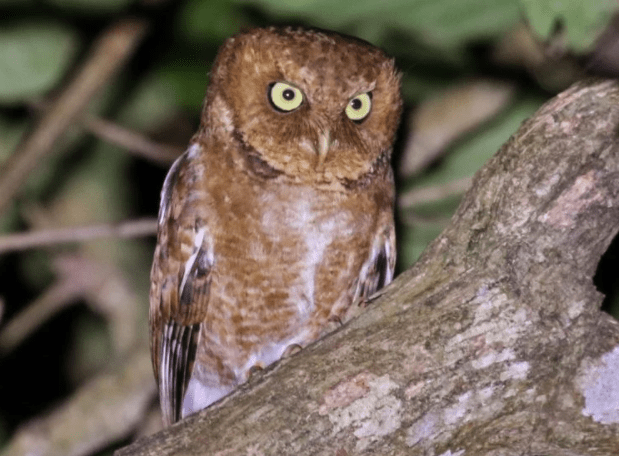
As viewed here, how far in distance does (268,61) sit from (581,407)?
177 cm

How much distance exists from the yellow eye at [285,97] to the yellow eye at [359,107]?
0.73ft

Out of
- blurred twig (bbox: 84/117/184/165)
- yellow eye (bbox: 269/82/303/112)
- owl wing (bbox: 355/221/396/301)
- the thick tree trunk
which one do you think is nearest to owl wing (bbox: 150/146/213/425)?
yellow eye (bbox: 269/82/303/112)

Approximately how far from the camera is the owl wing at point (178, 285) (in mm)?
3807

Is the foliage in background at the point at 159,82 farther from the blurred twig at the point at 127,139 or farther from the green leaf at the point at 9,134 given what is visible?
the blurred twig at the point at 127,139

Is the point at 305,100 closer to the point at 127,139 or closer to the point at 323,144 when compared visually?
the point at 323,144

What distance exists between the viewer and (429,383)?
2857mm

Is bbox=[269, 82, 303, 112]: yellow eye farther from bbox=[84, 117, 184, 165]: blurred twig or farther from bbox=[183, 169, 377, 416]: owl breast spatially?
bbox=[84, 117, 184, 165]: blurred twig

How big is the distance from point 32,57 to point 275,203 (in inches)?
93.2

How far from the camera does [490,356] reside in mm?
2871

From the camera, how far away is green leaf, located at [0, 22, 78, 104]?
5215 millimetres

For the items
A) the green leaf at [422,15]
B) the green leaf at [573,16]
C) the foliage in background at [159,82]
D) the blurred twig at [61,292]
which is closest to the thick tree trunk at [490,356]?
the green leaf at [573,16]

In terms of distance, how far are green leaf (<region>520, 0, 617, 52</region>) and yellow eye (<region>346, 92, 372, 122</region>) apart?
99 cm

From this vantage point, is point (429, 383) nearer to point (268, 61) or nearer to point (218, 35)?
point (268, 61)

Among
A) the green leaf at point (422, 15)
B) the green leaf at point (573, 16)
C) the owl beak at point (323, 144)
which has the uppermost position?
the green leaf at point (422, 15)
